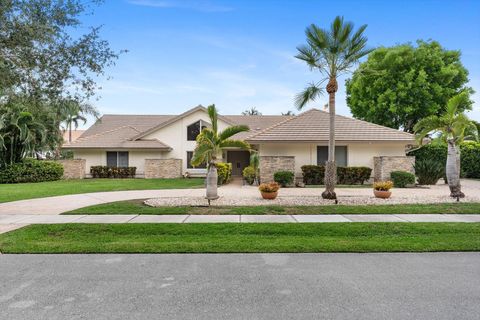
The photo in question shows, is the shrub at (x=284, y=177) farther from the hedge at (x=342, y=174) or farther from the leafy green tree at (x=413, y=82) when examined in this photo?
the leafy green tree at (x=413, y=82)

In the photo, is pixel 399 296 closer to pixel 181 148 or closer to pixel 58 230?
pixel 58 230

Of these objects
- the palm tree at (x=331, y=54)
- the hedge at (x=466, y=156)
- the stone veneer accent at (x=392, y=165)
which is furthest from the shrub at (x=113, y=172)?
the hedge at (x=466, y=156)

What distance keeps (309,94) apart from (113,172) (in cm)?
1822

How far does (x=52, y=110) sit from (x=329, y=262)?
30.7 feet

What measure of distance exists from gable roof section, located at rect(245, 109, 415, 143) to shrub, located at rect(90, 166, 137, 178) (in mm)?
10908

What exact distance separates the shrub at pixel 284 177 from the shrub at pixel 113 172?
1287 centimetres

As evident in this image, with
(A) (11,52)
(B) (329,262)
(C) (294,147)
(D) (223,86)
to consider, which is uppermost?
(D) (223,86)

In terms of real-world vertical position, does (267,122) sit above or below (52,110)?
above

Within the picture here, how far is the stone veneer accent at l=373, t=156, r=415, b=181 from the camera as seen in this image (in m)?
17.6

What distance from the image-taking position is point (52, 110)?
→ 975 cm

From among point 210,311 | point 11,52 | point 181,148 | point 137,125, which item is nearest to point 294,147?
point 181,148

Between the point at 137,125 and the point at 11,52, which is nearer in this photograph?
the point at 11,52

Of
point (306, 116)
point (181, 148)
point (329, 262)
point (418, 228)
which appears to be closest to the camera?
point (329, 262)

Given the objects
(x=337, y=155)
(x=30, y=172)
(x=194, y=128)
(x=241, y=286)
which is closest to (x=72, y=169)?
(x=30, y=172)
